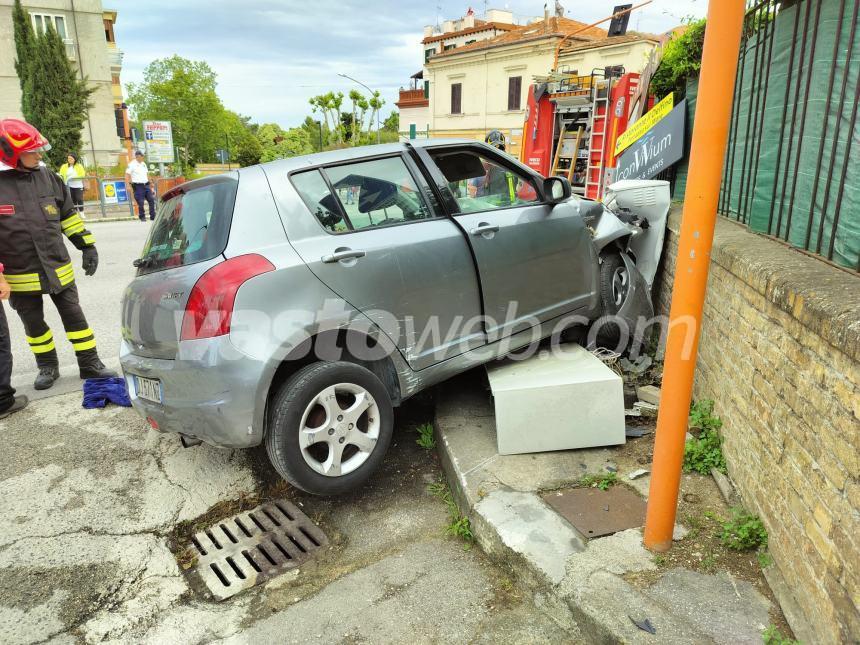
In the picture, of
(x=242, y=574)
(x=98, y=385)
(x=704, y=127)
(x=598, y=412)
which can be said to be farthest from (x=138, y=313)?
(x=704, y=127)

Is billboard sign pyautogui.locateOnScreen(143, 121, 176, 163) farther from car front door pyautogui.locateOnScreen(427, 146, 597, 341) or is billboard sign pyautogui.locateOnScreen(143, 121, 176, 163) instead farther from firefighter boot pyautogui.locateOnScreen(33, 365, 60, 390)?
car front door pyautogui.locateOnScreen(427, 146, 597, 341)

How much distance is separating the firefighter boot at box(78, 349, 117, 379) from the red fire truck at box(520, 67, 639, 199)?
751 cm

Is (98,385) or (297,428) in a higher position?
(297,428)

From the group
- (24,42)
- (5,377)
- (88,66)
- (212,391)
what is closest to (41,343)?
(5,377)

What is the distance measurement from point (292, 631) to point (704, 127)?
2469mm

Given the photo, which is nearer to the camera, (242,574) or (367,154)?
(242,574)

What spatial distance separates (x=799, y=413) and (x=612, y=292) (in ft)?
8.85

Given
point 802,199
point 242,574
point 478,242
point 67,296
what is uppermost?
point 802,199

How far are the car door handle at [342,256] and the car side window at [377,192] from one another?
0.67ft

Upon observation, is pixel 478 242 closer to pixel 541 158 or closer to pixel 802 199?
pixel 802 199

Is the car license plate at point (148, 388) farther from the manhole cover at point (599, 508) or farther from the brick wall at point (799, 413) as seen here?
the brick wall at point (799, 413)

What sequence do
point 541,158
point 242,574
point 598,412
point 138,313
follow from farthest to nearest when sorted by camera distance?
1. point 541,158
2. point 598,412
3. point 138,313
4. point 242,574

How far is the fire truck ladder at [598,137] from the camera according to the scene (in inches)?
397

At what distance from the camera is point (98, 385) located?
184 inches
